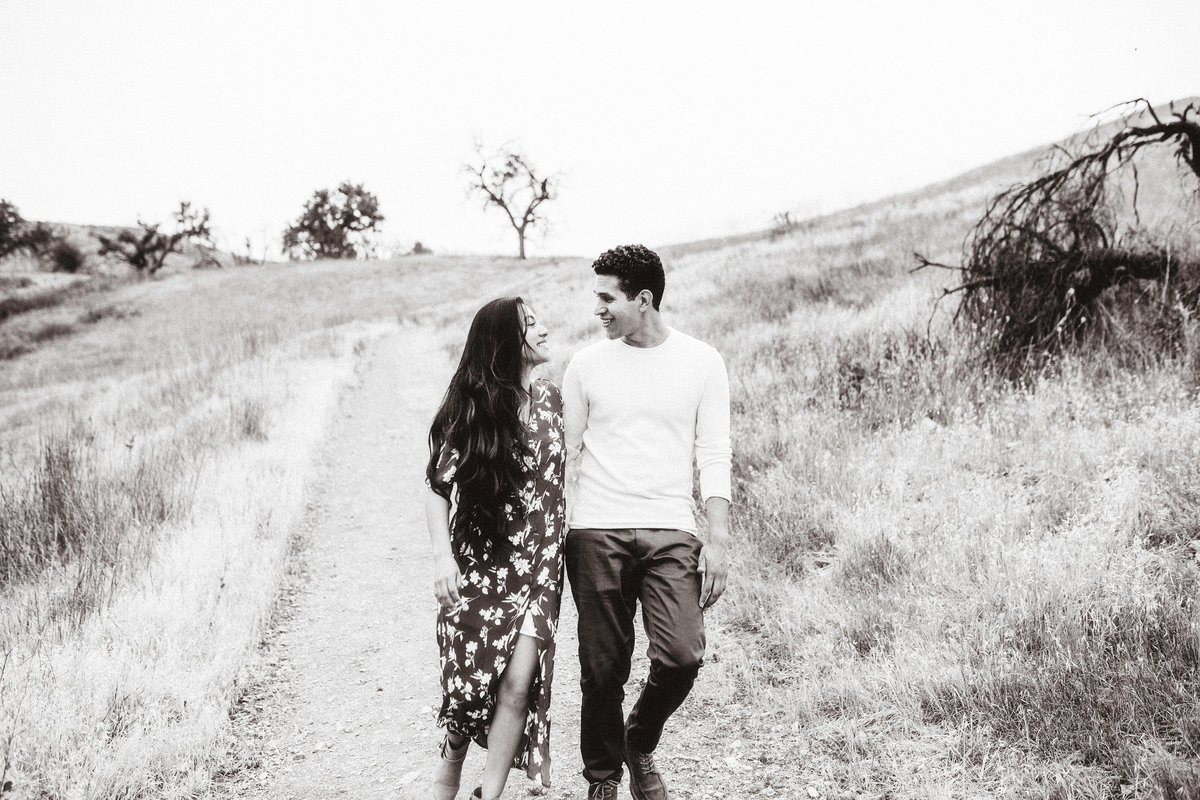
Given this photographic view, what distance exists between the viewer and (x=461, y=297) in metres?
32.4

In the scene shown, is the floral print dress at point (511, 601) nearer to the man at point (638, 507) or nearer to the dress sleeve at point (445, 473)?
the dress sleeve at point (445, 473)

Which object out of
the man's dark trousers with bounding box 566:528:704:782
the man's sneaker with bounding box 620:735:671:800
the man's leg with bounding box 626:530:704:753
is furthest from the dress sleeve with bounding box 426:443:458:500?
the man's sneaker with bounding box 620:735:671:800

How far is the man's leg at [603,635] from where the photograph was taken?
8.90ft

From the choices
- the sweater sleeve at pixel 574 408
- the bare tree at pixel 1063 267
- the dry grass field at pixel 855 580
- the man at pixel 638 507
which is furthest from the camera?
the bare tree at pixel 1063 267

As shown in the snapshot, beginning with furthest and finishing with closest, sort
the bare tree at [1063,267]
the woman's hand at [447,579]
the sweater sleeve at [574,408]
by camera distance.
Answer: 1. the bare tree at [1063,267]
2. the sweater sleeve at [574,408]
3. the woman's hand at [447,579]

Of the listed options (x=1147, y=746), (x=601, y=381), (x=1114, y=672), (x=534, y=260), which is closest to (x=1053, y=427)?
(x=1114, y=672)

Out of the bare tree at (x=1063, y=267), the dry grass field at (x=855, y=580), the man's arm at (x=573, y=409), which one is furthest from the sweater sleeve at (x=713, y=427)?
the bare tree at (x=1063, y=267)

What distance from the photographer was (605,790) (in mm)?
2789

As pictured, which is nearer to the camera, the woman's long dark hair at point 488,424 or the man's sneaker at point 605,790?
the woman's long dark hair at point 488,424

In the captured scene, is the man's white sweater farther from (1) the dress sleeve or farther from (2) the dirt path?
(2) the dirt path

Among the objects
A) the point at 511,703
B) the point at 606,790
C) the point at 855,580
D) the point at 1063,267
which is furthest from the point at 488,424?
the point at 1063,267

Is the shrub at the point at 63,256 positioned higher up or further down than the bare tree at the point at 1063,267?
higher up

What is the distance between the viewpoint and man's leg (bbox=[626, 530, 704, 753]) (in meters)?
2.61

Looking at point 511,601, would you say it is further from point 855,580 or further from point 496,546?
point 855,580
